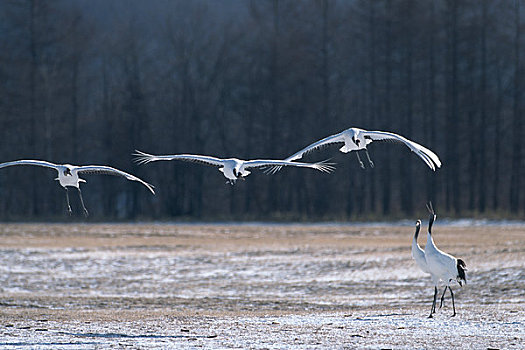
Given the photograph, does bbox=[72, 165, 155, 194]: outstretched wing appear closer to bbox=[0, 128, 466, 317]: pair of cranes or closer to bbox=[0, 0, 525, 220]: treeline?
bbox=[0, 128, 466, 317]: pair of cranes

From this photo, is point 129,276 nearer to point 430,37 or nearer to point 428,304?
point 428,304

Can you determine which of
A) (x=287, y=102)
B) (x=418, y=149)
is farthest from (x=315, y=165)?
(x=287, y=102)

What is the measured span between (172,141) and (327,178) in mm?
10520

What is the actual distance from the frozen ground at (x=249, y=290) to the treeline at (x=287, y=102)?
16622mm

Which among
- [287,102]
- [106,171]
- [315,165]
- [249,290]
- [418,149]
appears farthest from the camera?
[287,102]

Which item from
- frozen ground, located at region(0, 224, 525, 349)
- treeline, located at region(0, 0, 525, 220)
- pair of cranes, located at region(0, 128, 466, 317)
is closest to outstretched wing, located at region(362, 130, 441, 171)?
pair of cranes, located at region(0, 128, 466, 317)

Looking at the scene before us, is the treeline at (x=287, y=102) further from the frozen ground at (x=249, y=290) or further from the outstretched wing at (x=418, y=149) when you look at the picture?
the outstretched wing at (x=418, y=149)

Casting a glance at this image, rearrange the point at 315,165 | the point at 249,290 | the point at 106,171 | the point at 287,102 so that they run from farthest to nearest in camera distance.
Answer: the point at 287,102 → the point at 249,290 → the point at 106,171 → the point at 315,165

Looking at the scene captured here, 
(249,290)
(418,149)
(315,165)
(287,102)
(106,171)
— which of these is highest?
(287,102)

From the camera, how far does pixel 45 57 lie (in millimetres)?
57156

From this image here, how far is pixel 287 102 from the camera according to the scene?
5528 centimetres

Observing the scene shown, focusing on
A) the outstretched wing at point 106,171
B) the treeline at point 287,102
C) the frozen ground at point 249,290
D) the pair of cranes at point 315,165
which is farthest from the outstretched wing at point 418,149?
the treeline at point 287,102

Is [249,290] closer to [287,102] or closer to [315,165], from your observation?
[315,165]

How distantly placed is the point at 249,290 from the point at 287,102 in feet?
112
